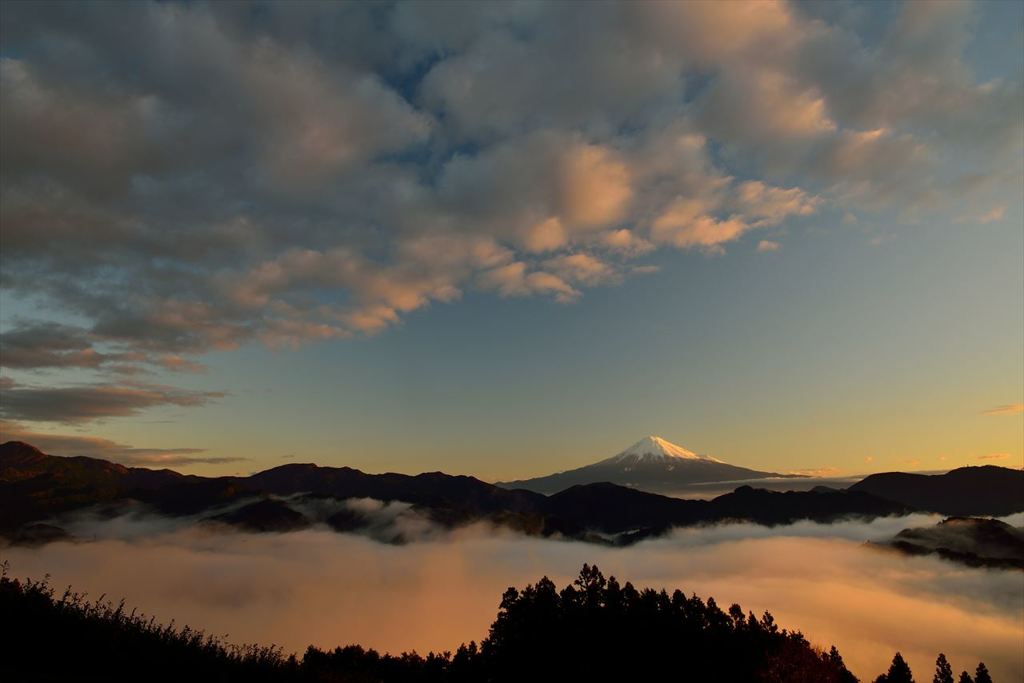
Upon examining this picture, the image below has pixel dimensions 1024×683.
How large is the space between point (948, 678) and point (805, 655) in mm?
71493

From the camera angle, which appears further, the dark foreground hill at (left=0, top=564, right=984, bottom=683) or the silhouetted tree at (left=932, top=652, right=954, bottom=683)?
the silhouetted tree at (left=932, top=652, right=954, bottom=683)

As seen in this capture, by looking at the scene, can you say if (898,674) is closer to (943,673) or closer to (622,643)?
(943,673)

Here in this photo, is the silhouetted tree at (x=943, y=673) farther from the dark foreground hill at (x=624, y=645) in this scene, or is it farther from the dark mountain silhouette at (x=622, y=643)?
the dark mountain silhouette at (x=622, y=643)

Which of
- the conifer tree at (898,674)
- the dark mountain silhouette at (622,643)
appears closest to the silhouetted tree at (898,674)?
the conifer tree at (898,674)

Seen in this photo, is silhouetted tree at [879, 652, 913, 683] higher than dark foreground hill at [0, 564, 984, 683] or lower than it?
lower

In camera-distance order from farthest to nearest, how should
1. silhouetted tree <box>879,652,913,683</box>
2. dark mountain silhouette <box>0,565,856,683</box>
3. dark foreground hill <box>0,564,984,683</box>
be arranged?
silhouetted tree <box>879,652,913,683</box>
dark mountain silhouette <box>0,565,856,683</box>
dark foreground hill <box>0,564,984,683</box>

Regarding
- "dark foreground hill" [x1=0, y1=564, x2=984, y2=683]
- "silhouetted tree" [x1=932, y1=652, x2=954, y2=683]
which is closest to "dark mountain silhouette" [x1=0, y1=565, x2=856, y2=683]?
"dark foreground hill" [x1=0, y1=564, x2=984, y2=683]

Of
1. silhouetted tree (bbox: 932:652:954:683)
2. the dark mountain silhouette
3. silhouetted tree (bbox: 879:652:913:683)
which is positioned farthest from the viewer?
silhouetted tree (bbox: 932:652:954:683)

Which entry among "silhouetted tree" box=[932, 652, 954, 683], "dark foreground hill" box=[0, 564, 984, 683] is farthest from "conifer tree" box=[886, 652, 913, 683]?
"silhouetted tree" box=[932, 652, 954, 683]

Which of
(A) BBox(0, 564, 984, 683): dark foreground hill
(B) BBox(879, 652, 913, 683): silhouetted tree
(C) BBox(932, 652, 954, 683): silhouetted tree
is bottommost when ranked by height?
(C) BBox(932, 652, 954, 683): silhouetted tree

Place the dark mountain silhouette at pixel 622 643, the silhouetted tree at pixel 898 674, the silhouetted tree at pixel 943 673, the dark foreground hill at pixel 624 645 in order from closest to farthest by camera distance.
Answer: the dark foreground hill at pixel 624 645, the dark mountain silhouette at pixel 622 643, the silhouetted tree at pixel 898 674, the silhouetted tree at pixel 943 673

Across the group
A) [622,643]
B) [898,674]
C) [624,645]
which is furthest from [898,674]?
[622,643]

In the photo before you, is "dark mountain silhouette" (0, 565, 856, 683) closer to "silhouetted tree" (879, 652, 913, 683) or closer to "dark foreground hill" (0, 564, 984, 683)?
"dark foreground hill" (0, 564, 984, 683)

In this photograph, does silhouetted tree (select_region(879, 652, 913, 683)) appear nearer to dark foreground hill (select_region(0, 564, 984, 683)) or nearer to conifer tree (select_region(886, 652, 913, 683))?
conifer tree (select_region(886, 652, 913, 683))
